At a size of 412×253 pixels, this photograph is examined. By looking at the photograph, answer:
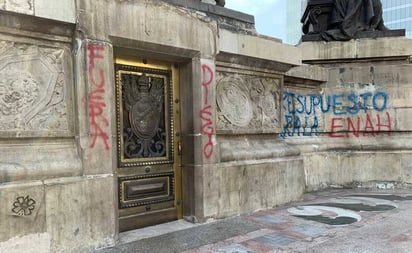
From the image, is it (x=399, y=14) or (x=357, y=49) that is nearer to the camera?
(x=357, y=49)

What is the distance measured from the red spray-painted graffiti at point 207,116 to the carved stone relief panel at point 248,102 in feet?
0.99

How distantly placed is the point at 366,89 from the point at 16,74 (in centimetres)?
716

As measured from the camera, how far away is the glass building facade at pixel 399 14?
229 ft

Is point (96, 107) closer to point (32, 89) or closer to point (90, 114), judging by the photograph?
point (90, 114)

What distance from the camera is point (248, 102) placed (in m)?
5.52

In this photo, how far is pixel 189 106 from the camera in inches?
185

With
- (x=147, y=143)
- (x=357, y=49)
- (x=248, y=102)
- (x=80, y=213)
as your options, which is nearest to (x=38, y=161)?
(x=80, y=213)

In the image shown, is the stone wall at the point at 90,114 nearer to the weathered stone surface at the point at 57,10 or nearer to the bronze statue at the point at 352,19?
the weathered stone surface at the point at 57,10

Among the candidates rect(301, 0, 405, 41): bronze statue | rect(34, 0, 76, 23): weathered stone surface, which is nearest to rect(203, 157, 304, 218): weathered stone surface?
rect(34, 0, 76, 23): weathered stone surface

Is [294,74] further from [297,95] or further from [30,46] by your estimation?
[30,46]

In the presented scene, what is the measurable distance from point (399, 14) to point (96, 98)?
85108 mm

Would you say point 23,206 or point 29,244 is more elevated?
point 23,206

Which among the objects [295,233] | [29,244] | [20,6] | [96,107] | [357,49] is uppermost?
[357,49]

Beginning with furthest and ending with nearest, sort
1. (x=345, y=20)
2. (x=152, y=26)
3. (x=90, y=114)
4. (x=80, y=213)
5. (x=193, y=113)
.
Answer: (x=345, y=20) < (x=193, y=113) < (x=152, y=26) < (x=90, y=114) < (x=80, y=213)
